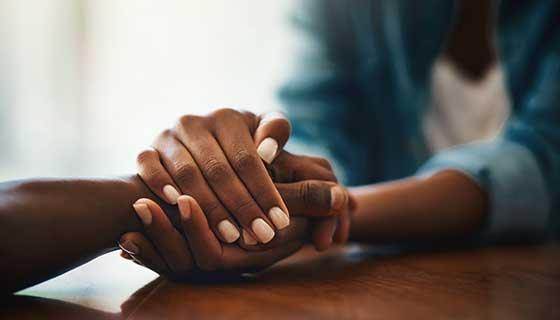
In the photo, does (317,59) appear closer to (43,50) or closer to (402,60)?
(402,60)

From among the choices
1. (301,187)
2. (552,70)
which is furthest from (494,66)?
(301,187)

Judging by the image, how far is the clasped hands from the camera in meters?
0.43

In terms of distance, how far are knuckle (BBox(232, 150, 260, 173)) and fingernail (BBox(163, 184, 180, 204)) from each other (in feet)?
0.17

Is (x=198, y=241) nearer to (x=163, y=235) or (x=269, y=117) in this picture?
(x=163, y=235)

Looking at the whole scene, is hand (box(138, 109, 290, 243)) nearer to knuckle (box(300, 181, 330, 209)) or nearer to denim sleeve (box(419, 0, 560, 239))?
knuckle (box(300, 181, 330, 209))

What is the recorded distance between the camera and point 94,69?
43.5 inches

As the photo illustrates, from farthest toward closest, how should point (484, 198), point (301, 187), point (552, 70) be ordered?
point (552, 70)
point (484, 198)
point (301, 187)

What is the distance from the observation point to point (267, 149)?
1.54ft

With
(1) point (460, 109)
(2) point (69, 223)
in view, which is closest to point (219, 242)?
(2) point (69, 223)

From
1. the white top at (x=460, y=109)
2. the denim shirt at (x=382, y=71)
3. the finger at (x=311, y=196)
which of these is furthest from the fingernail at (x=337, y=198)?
the white top at (x=460, y=109)

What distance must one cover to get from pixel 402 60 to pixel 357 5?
0.12 m

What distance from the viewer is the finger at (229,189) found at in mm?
437

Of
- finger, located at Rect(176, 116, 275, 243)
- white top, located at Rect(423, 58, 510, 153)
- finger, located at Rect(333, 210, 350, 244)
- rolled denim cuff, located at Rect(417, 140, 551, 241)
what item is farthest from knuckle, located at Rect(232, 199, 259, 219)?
white top, located at Rect(423, 58, 510, 153)

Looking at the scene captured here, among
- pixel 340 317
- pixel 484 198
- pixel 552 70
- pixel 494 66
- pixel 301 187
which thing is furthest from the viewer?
pixel 494 66
